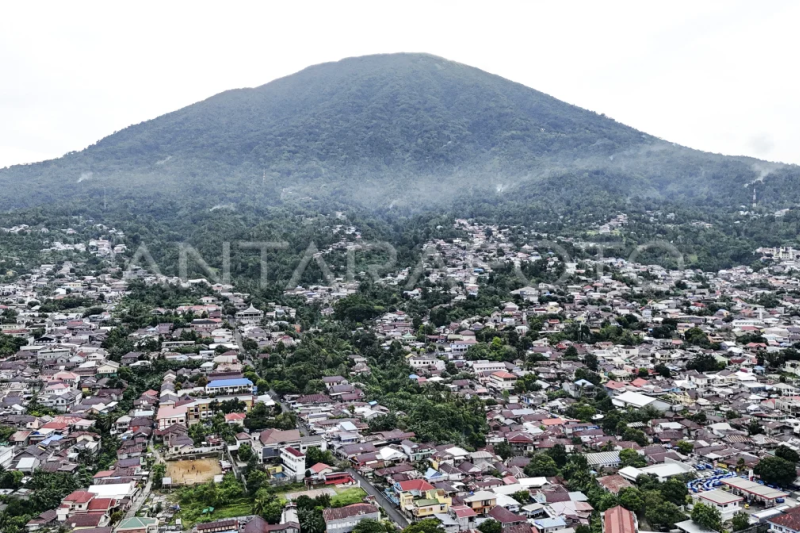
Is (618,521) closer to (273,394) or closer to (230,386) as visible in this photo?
(273,394)

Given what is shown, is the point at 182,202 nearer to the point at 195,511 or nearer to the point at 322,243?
the point at 322,243

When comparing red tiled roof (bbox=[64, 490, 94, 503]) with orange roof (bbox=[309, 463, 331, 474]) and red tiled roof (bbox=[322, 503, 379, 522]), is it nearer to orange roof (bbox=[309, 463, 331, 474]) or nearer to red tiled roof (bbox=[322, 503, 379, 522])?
orange roof (bbox=[309, 463, 331, 474])

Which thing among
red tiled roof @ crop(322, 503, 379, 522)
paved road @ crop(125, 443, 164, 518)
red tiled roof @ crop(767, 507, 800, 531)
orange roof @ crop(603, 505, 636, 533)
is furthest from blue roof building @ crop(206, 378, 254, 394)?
red tiled roof @ crop(767, 507, 800, 531)

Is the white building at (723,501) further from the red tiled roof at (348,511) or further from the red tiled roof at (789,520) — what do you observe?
the red tiled roof at (348,511)

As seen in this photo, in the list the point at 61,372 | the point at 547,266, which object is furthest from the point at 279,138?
the point at 61,372

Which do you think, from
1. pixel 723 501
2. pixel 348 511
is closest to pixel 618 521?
pixel 723 501
